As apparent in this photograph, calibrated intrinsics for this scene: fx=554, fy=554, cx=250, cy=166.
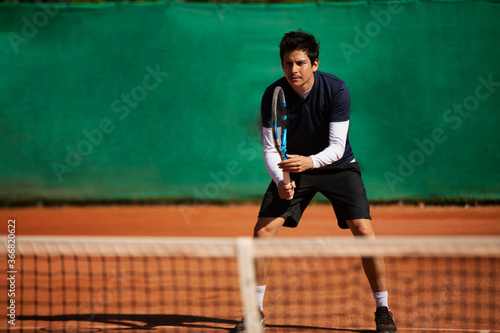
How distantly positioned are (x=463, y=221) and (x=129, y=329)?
160 inches

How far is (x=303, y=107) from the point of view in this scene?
3117 mm

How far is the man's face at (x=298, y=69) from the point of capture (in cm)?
298

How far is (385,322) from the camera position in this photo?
286cm

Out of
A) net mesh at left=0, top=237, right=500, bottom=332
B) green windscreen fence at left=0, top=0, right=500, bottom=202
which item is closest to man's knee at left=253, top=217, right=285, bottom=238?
net mesh at left=0, top=237, right=500, bottom=332

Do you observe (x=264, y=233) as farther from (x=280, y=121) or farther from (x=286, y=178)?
(x=280, y=121)

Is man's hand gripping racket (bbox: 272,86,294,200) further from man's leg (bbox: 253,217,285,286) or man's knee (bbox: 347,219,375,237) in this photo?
man's knee (bbox: 347,219,375,237)

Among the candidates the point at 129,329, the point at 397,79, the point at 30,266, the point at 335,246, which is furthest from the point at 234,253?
the point at 397,79

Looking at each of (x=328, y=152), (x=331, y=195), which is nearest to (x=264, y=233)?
(x=331, y=195)

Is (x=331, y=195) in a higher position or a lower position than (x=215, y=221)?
lower

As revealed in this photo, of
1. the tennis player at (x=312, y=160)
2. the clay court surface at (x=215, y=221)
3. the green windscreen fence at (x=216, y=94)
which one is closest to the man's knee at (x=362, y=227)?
the tennis player at (x=312, y=160)

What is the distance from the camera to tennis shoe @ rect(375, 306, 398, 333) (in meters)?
2.85

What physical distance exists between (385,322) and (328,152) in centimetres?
94

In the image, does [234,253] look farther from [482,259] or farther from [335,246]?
[482,259]

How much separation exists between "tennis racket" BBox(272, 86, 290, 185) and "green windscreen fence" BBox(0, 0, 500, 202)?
339 cm
